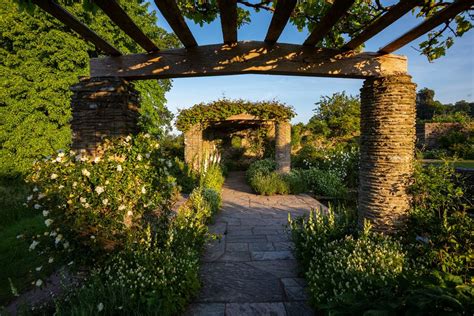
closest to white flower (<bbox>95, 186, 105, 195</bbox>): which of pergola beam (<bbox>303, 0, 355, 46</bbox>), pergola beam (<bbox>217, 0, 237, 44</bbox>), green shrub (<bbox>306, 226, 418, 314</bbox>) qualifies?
pergola beam (<bbox>217, 0, 237, 44</bbox>)

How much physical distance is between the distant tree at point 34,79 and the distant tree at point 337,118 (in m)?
9.43

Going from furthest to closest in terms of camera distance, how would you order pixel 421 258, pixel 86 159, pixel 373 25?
1. pixel 86 159
2. pixel 421 258
3. pixel 373 25

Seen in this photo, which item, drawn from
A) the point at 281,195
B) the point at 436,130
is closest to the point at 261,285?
the point at 281,195

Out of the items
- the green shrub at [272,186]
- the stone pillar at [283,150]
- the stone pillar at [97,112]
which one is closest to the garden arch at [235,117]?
the stone pillar at [283,150]

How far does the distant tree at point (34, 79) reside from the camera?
1042 centimetres

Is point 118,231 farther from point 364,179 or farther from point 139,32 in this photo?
point 364,179

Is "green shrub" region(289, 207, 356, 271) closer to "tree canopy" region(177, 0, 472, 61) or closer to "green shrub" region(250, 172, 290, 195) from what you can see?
"tree canopy" region(177, 0, 472, 61)

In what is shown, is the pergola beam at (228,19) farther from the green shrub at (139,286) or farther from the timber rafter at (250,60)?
the green shrub at (139,286)

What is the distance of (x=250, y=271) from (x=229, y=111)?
8.08 metres

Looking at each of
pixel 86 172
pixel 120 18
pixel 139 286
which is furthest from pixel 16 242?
pixel 120 18

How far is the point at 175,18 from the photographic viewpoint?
7.16ft

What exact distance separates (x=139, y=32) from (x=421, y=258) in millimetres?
3754

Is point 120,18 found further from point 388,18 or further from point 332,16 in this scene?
point 388,18

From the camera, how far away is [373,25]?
2410 mm
